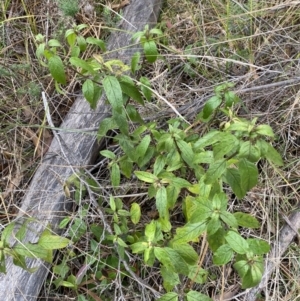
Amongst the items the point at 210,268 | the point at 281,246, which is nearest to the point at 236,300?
the point at 210,268

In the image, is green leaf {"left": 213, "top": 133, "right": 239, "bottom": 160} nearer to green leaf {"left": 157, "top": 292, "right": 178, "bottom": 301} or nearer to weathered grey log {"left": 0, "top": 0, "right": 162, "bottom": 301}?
green leaf {"left": 157, "top": 292, "right": 178, "bottom": 301}

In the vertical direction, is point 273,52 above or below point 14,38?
below

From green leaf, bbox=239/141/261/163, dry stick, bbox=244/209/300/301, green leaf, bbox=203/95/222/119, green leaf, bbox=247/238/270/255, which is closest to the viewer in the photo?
green leaf, bbox=239/141/261/163

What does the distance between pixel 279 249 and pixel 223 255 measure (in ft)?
1.72

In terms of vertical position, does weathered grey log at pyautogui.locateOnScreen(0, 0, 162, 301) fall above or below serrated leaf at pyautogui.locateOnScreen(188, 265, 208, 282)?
above

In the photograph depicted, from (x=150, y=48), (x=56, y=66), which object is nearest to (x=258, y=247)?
(x=150, y=48)

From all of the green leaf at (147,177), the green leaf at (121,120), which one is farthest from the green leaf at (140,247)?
the green leaf at (121,120)

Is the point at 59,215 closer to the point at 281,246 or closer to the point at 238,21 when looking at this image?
the point at 281,246

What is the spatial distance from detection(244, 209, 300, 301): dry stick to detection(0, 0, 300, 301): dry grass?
3 centimetres

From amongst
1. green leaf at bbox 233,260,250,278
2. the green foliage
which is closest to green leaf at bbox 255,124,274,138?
the green foliage

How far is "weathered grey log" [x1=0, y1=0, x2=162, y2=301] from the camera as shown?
5.59ft

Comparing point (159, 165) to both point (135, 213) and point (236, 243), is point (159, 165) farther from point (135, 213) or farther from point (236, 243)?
point (236, 243)

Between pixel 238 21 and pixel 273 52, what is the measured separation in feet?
0.81

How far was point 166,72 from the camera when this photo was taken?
213 centimetres
